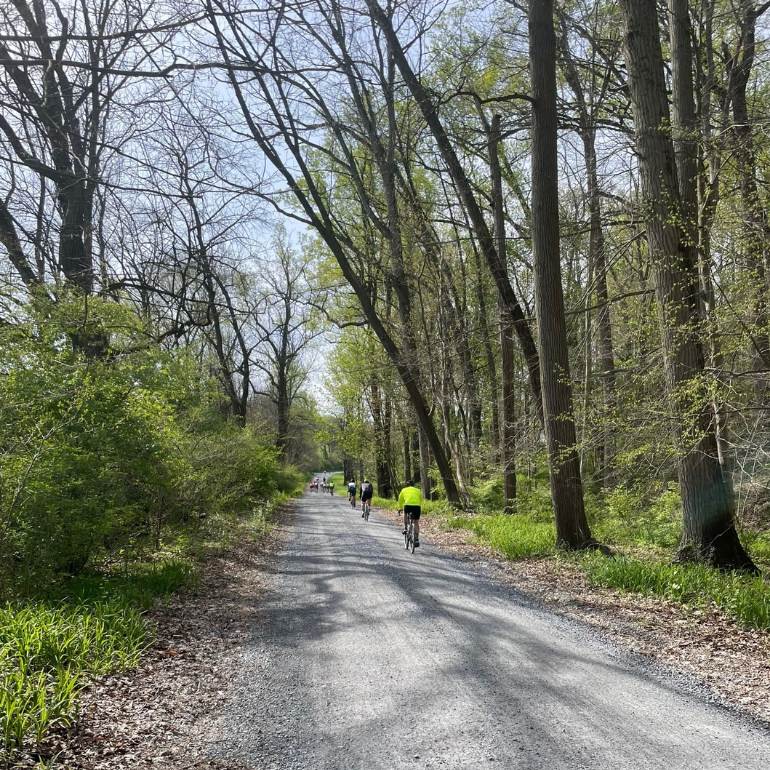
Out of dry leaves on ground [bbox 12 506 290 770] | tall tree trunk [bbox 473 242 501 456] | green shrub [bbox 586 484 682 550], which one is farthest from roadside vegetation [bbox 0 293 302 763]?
tall tree trunk [bbox 473 242 501 456]

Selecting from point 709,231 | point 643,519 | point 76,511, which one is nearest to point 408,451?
point 643,519

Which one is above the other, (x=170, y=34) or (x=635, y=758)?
(x=170, y=34)

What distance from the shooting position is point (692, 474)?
8.06 meters

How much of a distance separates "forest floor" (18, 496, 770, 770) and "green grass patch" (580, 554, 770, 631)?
0.16 m

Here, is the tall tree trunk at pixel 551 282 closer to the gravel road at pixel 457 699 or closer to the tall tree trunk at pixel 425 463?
the gravel road at pixel 457 699

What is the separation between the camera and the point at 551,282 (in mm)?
10250

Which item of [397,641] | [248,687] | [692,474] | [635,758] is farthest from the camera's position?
[692,474]

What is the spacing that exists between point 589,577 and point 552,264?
5547 mm

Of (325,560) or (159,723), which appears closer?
(159,723)

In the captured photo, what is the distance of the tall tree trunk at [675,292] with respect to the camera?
779 centimetres

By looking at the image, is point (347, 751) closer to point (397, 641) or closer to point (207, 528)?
point (397, 641)

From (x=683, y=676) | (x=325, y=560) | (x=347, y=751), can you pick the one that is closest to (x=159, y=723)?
(x=347, y=751)

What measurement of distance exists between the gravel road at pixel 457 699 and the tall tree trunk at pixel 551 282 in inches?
133

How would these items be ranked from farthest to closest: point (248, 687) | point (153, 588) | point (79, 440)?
point (153, 588)
point (79, 440)
point (248, 687)
